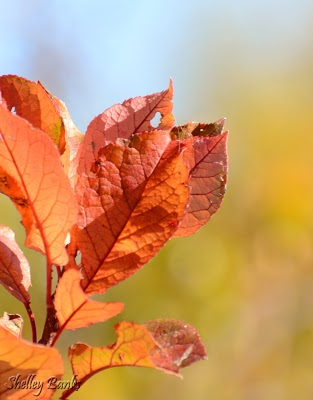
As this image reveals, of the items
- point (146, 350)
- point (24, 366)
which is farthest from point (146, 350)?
point (24, 366)

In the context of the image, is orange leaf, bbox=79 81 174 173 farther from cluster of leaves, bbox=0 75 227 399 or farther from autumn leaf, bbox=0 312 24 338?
autumn leaf, bbox=0 312 24 338

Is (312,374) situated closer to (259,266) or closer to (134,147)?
(259,266)

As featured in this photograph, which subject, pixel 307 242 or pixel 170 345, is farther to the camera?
pixel 307 242

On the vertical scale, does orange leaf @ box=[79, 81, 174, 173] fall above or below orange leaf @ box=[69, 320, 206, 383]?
above

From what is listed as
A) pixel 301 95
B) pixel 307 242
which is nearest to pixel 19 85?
pixel 307 242

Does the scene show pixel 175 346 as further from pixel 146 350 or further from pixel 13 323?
pixel 13 323

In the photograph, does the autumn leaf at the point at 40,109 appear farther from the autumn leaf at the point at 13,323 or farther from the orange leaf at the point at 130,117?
the autumn leaf at the point at 13,323

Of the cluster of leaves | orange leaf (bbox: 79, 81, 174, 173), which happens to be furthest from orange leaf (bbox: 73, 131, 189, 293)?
orange leaf (bbox: 79, 81, 174, 173)
